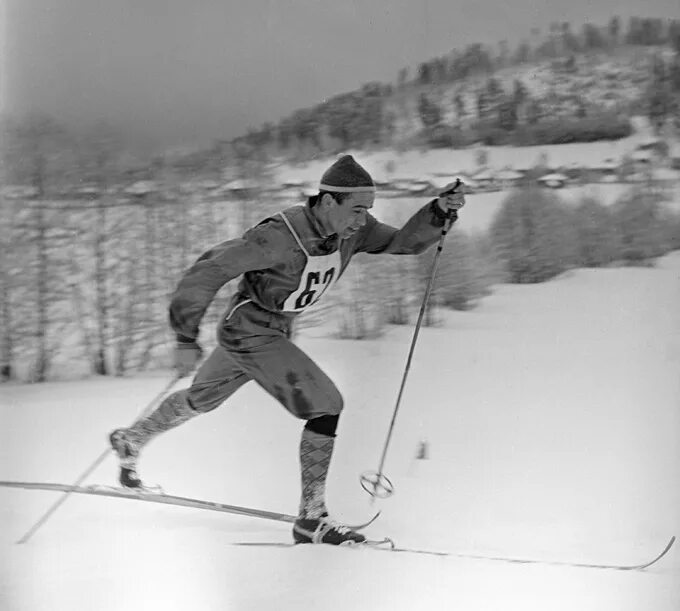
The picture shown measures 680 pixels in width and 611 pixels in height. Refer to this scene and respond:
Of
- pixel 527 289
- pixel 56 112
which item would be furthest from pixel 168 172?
pixel 527 289

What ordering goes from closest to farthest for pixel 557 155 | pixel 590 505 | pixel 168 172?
1. pixel 590 505
2. pixel 557 155
3. pixel 168 172

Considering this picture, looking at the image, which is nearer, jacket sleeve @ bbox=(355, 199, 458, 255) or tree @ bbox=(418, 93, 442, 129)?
jacket sleeve @ bbox=(355, 199, 458, 255)

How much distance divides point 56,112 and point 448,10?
123cm

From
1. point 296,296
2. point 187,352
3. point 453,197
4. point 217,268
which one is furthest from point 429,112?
point 187,352

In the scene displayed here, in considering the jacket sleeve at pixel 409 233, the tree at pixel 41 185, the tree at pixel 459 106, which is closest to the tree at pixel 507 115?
the tree at pixel 459 106

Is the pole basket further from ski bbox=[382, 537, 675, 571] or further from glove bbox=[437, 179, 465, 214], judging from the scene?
glove bbox=[437, 179, 465, 214]

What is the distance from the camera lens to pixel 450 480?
8.31ft

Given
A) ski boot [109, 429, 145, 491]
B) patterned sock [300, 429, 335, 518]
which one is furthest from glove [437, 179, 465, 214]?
ski boot [109, 429, 145, 491]

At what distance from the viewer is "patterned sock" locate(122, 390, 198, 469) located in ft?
8.29

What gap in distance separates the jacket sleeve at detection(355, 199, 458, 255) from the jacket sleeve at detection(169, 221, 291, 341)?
0.26m

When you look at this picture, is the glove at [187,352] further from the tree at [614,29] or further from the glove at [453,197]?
the tree at [614,29]

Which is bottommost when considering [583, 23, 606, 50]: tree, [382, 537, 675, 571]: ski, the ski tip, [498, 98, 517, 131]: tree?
[382, 537, 675, 571]: ski

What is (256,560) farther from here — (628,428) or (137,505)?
(628,428)

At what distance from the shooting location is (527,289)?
2.57 metres
